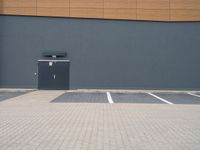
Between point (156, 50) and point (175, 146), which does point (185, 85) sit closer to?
point (156, 50)

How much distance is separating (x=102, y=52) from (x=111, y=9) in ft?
11.3

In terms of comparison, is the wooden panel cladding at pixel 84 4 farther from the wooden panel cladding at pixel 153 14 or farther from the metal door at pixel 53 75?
the metal door at pixel 53 75

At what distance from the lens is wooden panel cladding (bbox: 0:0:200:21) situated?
91.0 feet

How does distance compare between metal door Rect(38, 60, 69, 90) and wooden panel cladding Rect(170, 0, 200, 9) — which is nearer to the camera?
metal door Rect(38, 60, 69, 90)

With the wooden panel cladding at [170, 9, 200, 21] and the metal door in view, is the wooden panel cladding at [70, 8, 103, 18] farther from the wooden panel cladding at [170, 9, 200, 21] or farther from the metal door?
the wooden panel cladding at [170, 9, 200, 21]

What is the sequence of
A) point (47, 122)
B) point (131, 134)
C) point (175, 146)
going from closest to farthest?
point (175, 146) < point (131, 134) < point (47, 122)

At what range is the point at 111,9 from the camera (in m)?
27.9

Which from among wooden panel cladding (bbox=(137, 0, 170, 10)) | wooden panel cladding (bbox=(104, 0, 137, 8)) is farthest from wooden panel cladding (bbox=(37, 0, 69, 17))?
wooden panel cladding (bbox=(137, 0, 170, 10))

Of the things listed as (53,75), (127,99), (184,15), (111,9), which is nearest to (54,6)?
(111,9)

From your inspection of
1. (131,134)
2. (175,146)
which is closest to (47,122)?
(131,134)

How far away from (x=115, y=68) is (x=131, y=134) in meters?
18.5

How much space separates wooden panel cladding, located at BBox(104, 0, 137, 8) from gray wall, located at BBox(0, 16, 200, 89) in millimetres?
1311

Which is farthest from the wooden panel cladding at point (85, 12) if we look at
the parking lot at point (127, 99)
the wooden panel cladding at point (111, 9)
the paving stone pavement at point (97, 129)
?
the paving stone pavement at point (97, 129)

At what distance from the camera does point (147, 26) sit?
2817 cm
